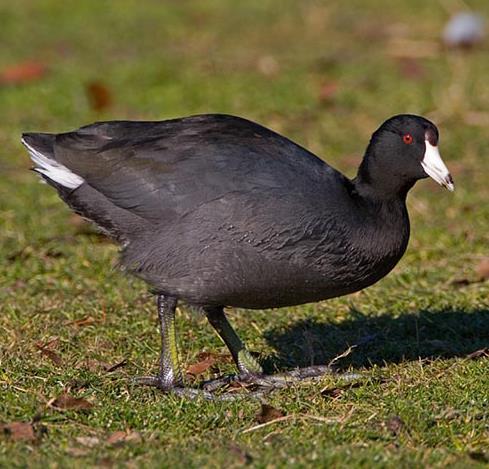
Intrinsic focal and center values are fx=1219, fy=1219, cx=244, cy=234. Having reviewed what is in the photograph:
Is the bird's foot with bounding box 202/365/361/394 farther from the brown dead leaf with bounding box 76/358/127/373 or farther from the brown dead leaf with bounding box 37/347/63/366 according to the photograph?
the brown dead leaf with bounding box 37/347/63/366

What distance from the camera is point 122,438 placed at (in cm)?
416

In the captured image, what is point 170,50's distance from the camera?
11.1 m

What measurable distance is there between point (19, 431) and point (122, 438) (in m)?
0.35

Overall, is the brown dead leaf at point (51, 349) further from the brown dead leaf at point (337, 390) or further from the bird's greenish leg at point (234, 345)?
the brown dead leaf at point (337, 390)

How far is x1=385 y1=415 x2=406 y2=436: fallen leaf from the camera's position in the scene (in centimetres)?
423

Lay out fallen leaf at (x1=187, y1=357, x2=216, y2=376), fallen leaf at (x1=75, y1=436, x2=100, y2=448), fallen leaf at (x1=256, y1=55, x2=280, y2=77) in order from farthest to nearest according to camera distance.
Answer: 1. fallen leaf at (x1=256, y1=55, x2=280, y2=77)
2. fallen leaf at (x1=187, y1=357, x2=216, y2=376)
3. fallen leaf at (x1=75, y1=436, x2=100, y2=448)

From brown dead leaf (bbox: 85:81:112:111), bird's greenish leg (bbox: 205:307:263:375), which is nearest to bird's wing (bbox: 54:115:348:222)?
bird's greenish leg (bbox: 205:307:263:375)

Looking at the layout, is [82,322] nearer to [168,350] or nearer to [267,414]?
[168,350]

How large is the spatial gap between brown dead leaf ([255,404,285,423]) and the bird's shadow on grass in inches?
32.8

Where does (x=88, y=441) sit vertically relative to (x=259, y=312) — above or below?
above

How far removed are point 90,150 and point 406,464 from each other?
1982 mm

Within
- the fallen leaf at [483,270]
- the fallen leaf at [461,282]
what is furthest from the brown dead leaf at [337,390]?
the fallen leaf at [483,270]

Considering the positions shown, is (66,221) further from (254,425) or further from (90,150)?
(254,425)

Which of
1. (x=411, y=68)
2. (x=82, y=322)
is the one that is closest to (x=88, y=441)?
(x=82, y=322)
